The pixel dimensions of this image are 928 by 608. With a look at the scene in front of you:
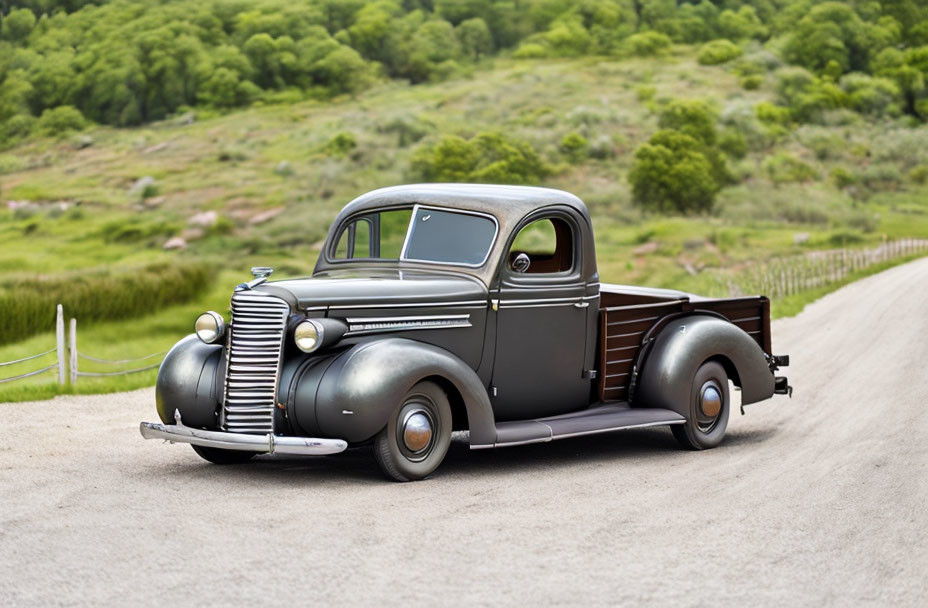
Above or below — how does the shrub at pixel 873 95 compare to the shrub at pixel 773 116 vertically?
above

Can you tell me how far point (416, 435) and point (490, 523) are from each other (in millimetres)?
1367

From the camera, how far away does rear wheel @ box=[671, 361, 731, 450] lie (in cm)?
998

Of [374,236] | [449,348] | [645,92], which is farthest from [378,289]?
[645,92]

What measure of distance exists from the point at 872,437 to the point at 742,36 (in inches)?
3524

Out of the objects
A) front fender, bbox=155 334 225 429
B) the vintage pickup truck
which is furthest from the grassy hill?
front fender, bbox=155 334 225 429

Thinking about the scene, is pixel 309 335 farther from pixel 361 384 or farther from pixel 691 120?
pixel 691 120

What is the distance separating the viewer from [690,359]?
32.3 ft

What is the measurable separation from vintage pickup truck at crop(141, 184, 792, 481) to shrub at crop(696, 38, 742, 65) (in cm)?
8027

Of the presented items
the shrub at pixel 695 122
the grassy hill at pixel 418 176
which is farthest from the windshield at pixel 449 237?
the shrub at pixel 695 122

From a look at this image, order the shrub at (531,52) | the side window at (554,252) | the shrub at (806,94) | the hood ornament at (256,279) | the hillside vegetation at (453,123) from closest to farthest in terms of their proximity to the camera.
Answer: the hood ornament at (256,279)
the side window at (554,252)
the hillside vegetation at (453,123)
the shrub at (806,94)
the shrub at (531,52)

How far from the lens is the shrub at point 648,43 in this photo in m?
92.1

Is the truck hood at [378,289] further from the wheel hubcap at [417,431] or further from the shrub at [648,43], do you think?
the shrub at [648,43]

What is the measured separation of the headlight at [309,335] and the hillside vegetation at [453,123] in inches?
1020

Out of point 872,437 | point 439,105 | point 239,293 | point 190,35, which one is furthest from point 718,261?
point 190,35
